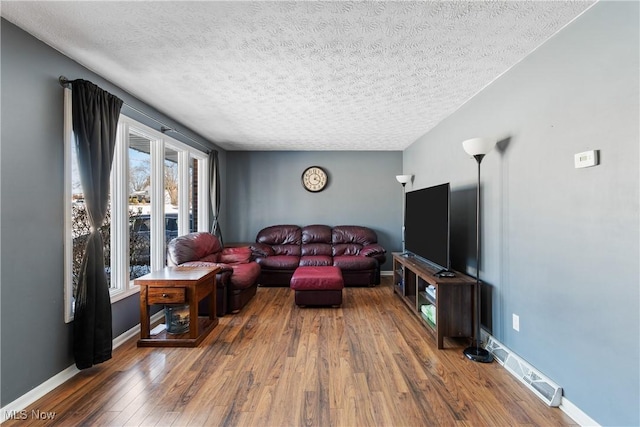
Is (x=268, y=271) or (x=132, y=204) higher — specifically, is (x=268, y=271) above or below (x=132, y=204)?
below

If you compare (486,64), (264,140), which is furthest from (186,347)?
(486,64)

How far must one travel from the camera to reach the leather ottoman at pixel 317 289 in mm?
3545

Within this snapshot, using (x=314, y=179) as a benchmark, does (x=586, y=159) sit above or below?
below

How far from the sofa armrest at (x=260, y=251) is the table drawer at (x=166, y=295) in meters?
2.27

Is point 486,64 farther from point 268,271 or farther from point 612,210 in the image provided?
point 268,271

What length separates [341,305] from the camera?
12.3 ft

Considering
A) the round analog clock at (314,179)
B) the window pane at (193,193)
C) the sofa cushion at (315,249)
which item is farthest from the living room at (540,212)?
the round analog clock at (314,179)

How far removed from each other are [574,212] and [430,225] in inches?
61.2

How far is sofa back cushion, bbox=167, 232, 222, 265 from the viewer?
11.0 feet

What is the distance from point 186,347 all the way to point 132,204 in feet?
5.38

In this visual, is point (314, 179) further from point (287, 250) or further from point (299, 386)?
point (299, 386)

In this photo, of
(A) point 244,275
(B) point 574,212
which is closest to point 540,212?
(B) point 574,212

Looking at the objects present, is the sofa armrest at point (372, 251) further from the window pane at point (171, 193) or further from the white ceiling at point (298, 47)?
the window pane at point (171, 193)

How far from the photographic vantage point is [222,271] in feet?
11.0
